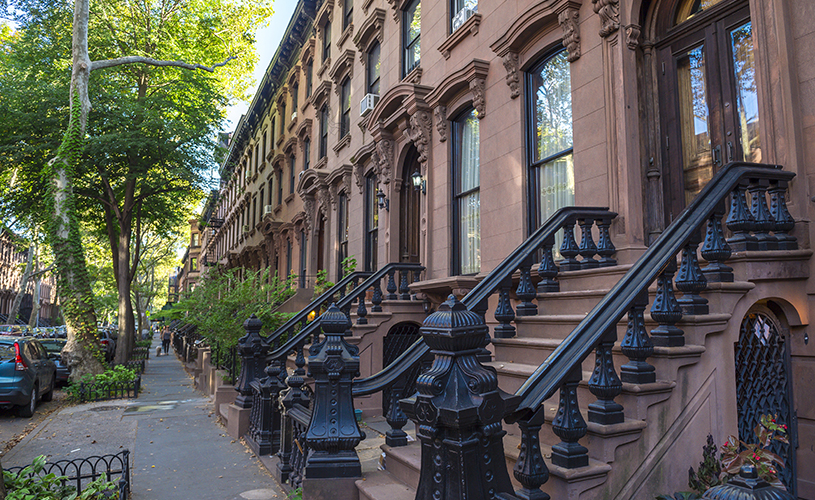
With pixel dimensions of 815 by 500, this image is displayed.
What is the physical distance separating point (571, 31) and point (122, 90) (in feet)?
75.1

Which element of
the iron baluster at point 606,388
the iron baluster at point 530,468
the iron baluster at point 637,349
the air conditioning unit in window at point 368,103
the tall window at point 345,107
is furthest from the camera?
the tall window at point 345,107

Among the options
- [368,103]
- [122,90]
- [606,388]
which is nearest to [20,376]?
[368,103]

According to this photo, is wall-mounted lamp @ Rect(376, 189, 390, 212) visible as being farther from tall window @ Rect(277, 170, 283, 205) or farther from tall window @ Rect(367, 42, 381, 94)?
tall window @ Rect(277, 170, 283, 205)

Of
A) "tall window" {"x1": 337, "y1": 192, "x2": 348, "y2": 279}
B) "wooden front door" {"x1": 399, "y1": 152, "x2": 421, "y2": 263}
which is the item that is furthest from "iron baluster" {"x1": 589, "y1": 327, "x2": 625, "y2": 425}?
"tall window" {"x1": 337, "y1": 192, "x2": 348, "y2": 279}

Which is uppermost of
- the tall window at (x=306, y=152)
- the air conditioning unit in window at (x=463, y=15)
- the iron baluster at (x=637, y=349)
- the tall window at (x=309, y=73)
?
the tall window at (x=309, y=73)

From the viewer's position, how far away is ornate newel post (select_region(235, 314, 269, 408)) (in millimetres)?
8852

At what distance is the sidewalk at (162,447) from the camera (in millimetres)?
6141

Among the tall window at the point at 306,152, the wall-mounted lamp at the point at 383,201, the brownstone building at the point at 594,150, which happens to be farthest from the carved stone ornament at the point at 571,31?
the tall window at the point at 306,152

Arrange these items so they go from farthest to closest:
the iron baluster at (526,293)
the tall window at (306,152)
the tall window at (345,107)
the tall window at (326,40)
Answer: the tall window at (306,152) < the tall window at (326,40) < the tall window at (345,107) < the iron baluster at (526,293)

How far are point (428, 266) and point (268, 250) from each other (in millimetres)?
15644

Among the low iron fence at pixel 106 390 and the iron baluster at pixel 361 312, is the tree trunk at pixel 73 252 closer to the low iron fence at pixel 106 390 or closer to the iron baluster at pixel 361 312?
the low iron fence at pixel 106 390

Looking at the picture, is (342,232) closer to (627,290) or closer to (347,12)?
(347,12)

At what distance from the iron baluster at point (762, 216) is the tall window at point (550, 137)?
301cm

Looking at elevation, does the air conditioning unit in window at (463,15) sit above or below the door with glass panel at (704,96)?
above
